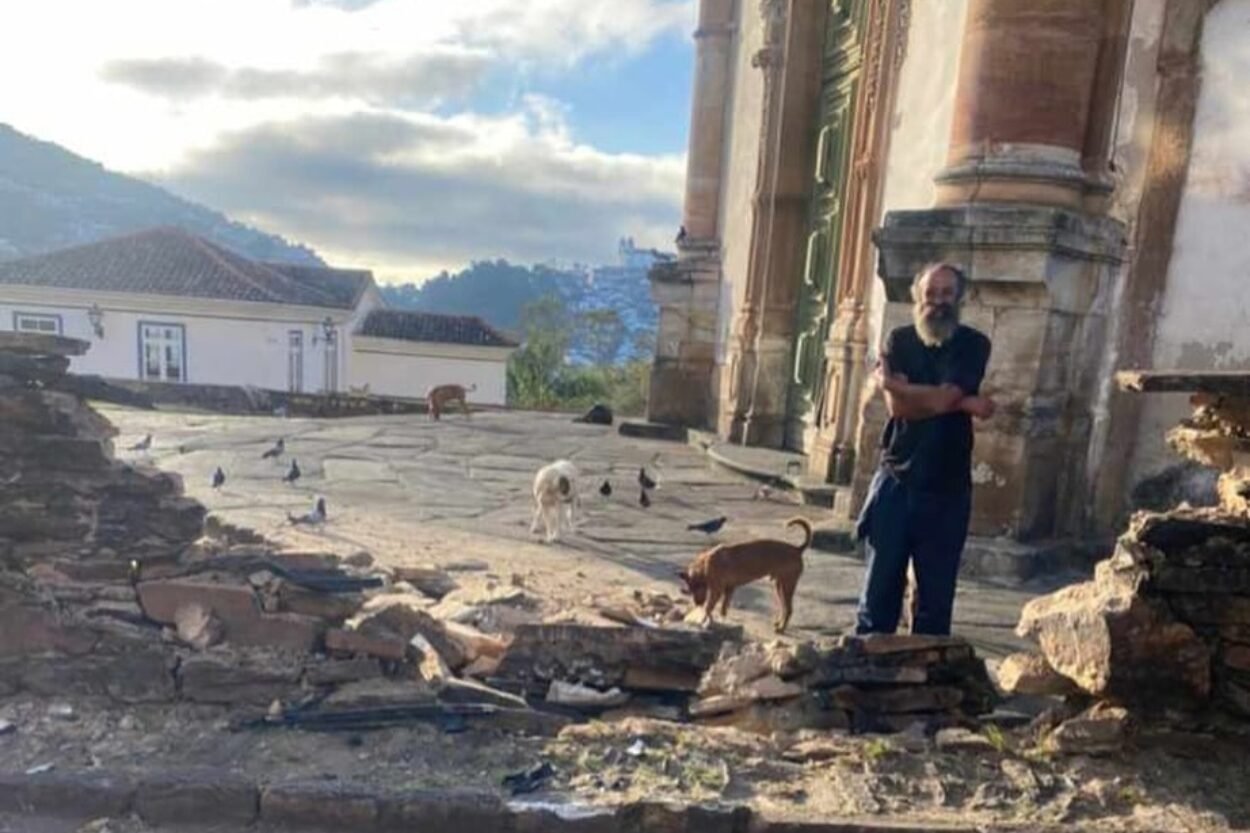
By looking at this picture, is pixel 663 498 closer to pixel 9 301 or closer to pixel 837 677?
pixel 837 677

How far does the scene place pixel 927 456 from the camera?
348 centimetres

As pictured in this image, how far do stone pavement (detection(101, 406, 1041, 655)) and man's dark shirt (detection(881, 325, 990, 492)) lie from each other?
3.50ft

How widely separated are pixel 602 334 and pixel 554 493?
1943 inches

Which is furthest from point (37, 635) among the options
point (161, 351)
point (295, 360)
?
point (161, 351)

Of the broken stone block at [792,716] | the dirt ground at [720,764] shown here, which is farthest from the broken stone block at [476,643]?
the broken stone block at [792,716]

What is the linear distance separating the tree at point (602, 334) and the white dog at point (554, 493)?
146 ft

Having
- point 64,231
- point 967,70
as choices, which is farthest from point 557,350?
point 64,231

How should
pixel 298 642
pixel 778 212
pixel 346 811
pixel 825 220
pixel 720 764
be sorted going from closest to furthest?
pixel 346 811 → pixel 720 764 → pixel 298 642 → pixel 825 220 → pixel 778 212

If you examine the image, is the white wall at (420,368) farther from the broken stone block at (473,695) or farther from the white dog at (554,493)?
the broken stone block at (473,695)

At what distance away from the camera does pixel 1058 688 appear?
128 inches

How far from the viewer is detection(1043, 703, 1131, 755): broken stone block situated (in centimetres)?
300

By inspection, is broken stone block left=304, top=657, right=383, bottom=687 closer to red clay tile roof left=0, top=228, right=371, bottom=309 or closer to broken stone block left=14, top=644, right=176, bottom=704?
broken stone block left=14, top=644, right=176, bottom=704

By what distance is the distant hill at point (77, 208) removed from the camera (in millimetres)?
72375

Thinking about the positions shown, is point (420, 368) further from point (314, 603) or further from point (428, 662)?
point (428, 662)
